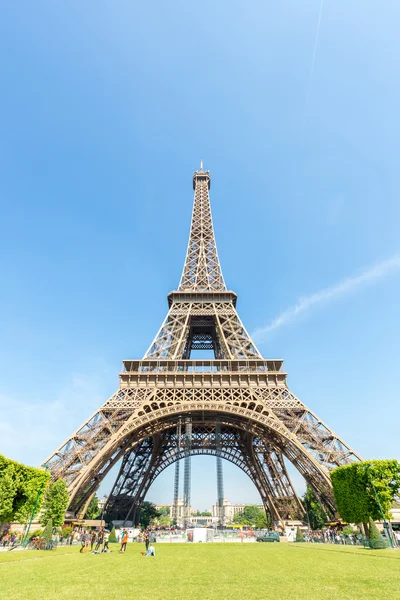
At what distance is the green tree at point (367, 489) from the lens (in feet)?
75.0

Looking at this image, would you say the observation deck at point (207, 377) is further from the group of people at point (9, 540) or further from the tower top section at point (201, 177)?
the tower top section at point (201, 177)

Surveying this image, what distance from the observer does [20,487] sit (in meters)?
22.9

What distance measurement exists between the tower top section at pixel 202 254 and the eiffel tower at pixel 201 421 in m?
0.26

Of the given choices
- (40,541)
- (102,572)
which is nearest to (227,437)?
(40,541)

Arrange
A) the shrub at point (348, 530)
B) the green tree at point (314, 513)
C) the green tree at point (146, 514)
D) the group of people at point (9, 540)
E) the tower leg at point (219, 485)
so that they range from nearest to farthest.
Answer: the group of people at point (9, 540) < the shrub at point (348, 530) < the tower leg at point (219, 485) < the green tree at point (314, 513) < the green tree at point (146, 514)

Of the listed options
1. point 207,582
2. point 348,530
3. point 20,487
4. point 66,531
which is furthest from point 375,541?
point 20,487

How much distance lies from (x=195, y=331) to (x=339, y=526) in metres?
25.8

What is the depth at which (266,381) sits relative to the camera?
31156 mm

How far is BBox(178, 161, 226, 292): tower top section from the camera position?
4319cm

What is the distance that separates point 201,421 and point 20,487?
54.4 ft

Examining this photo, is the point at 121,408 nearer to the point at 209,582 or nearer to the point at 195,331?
the point at 195,331

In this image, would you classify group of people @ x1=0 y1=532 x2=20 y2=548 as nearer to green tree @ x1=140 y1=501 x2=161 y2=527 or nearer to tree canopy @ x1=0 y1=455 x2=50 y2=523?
tree canopy @ x1=0 y1=455 x2=50 y2=523

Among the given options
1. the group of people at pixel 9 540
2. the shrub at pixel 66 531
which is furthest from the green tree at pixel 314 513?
the group of people at pixel 9 540

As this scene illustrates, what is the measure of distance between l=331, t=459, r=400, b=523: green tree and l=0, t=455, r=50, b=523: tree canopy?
2124 centimetres
